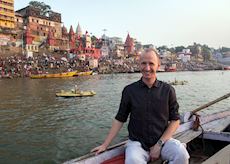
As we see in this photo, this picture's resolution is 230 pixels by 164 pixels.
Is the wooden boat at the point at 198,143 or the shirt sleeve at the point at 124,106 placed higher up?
the shirt sleeve at the point at 124,106

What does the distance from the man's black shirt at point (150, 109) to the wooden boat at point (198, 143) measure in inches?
20.1

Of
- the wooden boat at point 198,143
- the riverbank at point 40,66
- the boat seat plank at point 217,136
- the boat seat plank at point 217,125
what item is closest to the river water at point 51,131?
the boat seat plank at point 217,125

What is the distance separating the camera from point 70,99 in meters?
25.6

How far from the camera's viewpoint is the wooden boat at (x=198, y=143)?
13.1ft

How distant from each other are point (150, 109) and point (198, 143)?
8.64ft

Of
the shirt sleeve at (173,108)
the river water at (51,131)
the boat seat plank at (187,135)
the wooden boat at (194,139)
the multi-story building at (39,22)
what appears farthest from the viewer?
the multi-story building at (39,22)

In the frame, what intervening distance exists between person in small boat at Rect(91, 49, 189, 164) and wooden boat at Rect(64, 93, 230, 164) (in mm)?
425

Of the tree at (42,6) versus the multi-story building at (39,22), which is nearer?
the multi-story building at (39,22)

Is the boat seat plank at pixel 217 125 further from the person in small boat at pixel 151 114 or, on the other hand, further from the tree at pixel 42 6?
the tree at pixel 42 6

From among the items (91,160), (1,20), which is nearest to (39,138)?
(91,160)

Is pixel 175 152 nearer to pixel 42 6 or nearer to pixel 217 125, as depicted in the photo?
pixel 217 125

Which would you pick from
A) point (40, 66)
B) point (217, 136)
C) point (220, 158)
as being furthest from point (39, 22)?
point (220, 158)

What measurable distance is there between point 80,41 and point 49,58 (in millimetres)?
29788

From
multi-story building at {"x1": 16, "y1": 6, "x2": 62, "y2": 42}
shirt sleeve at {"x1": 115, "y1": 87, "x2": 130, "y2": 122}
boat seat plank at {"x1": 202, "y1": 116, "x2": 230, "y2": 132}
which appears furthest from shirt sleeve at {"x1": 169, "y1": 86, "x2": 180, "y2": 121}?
multi-story building at {"x1": 16, "y1": 6, "x2": 62, "y2": 42}
